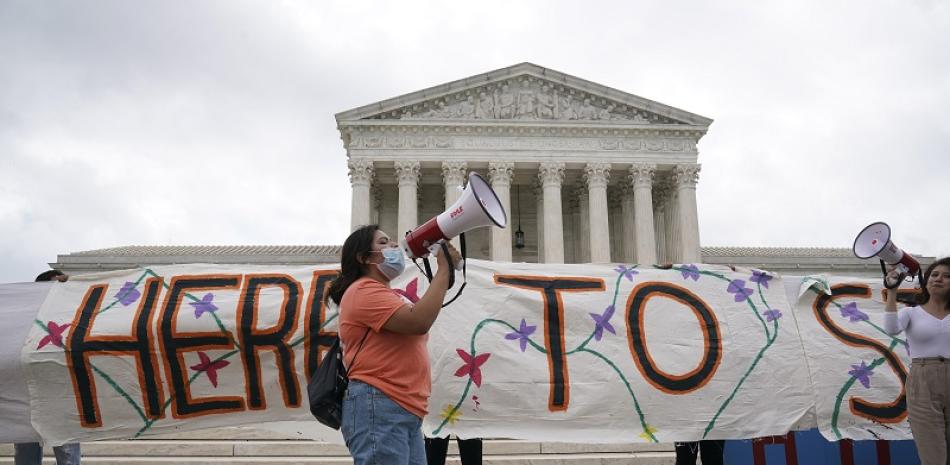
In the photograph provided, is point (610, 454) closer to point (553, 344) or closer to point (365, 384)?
point (553, 344)

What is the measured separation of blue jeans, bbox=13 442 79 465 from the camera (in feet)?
17.5

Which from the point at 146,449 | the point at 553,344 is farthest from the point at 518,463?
the point at 146,449

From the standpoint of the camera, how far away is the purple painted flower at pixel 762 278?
20.4 feet

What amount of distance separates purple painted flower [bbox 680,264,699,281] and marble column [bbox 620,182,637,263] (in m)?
24.8

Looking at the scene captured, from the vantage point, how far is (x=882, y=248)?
4.65 meters

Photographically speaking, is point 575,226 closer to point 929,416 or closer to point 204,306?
point 204,306

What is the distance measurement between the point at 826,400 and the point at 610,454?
8.18ft

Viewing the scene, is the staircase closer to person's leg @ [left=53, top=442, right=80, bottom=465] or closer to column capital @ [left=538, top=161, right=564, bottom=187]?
person's leg @ [left=53, top=442, right=80, bottom=465]

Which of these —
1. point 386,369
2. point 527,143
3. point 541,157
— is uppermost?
point 527,143

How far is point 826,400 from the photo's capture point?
5.61 meters

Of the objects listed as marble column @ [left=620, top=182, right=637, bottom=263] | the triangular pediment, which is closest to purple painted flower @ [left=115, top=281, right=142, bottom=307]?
the triangular pediment

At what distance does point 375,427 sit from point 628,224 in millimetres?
29819

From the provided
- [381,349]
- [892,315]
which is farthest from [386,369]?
[892,315]

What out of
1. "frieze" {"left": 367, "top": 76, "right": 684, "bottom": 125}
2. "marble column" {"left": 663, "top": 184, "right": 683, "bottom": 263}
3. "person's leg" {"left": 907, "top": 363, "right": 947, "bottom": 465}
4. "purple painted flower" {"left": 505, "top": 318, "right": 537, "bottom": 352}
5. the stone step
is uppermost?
"frieze" {"left": 367, "top": 76, "right": 684, "bottom": 125}
